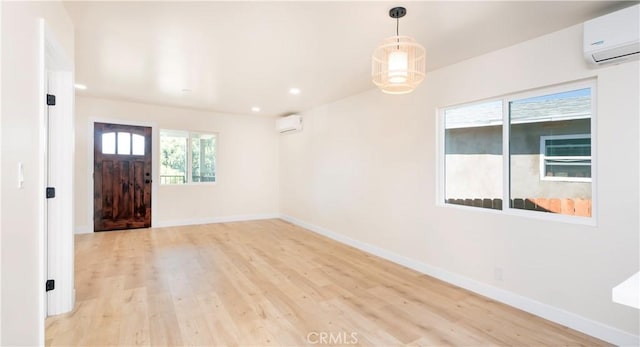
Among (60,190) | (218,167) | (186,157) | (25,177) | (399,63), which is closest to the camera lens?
(25,177)

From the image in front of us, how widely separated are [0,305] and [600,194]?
3619mm

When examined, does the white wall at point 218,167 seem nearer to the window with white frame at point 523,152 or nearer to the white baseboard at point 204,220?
the white baseboard at point 204,220

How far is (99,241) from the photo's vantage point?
488 cm

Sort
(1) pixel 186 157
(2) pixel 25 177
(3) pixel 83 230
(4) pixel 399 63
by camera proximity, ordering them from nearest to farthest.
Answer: (2) pixel 25 177
(4) pixel 399 63
(3) pixel 83 230
(1) pixel 186 157

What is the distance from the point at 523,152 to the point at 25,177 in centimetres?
368

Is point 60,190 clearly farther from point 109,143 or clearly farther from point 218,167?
point 218,167

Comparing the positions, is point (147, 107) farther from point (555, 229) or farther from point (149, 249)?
point (555, 229)

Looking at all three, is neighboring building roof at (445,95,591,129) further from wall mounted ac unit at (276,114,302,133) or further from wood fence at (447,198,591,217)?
wall mounted ac unit at (276,114,302,133)

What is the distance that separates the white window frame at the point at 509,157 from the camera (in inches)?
92.5

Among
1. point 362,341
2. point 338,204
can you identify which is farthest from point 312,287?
point 338,204

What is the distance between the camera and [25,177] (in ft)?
4.72

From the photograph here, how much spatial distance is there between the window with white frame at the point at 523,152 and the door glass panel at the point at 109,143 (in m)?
5.79

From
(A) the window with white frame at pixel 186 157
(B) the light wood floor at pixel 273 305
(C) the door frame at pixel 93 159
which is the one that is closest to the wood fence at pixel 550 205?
(B) the light wood floor at pixel 273 305

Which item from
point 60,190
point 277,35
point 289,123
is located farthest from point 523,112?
point 289,123
